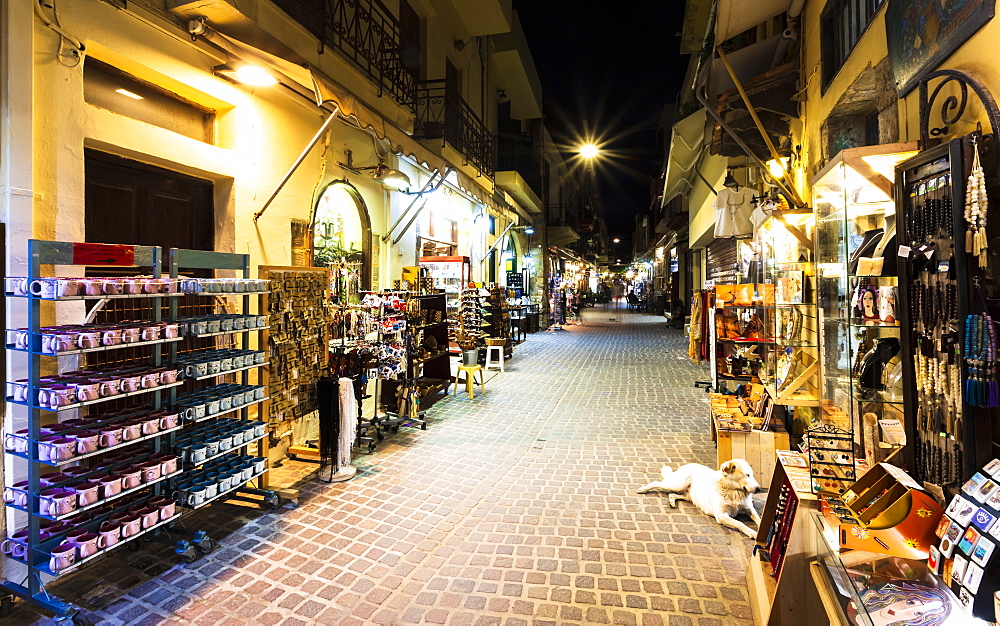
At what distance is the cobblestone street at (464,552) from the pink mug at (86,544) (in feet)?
1.21

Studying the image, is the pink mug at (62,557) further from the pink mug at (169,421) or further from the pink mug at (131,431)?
the pink mug at (169,421)

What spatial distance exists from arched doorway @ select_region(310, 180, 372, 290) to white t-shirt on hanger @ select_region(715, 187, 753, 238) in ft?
19.2

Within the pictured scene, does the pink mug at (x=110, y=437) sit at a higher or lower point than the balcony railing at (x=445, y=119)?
lower

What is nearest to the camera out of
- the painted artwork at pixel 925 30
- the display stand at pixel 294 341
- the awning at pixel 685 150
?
the painted artwork at pixel 925 30

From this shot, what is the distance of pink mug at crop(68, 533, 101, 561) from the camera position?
10.5 ft

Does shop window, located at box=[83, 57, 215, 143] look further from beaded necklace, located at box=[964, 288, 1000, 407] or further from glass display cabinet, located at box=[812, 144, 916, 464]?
beaded necklace, located at box=[964, 288, 1000, 407]

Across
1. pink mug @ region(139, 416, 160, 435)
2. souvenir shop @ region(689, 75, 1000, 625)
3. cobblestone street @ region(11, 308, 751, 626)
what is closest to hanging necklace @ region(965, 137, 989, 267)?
souvenir shop @ region(689, 75, 1000, 625)

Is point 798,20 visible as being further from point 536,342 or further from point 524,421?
point 536,342

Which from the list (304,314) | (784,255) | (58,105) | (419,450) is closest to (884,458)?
(784,255)

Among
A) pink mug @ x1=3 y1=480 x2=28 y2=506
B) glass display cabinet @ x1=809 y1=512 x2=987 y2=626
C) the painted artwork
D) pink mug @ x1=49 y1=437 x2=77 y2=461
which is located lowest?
pink mug @ x1=3 y1=480 x2=28 y2=506

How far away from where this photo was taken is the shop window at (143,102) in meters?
4.31

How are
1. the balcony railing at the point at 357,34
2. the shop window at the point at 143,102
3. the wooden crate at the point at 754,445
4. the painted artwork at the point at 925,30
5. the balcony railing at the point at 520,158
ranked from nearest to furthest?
1. the painted artwork at the point at 925,30
2. the shop window at the point at 143,102
3. the wooden crate at the point at 754,445
4. the balcony railing at the point at 357,34
5. the balcony railing at the point at 520,158

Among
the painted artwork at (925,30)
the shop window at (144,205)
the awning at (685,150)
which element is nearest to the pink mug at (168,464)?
the shop window at (144,205)

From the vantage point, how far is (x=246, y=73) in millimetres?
4926
